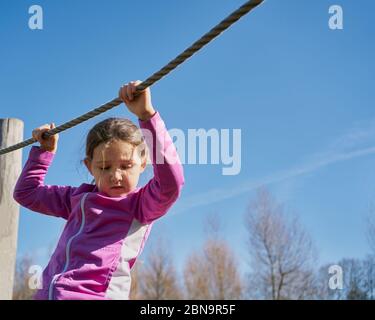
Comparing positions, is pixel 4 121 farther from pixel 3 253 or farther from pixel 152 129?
pixel 152 129

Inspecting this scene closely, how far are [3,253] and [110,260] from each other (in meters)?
1.25

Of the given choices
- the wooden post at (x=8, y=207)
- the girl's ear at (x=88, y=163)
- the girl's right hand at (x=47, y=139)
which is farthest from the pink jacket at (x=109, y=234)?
the wooden post at (x=8, y=207)

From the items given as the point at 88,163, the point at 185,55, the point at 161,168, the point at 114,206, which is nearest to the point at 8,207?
the point at 88,163

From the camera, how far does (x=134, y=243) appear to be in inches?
70.9

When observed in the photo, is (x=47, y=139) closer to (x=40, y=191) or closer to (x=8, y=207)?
(x=40, y=191)

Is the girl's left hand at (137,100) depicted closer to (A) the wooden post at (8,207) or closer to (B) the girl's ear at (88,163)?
(B) the girl's ear at (88,163)

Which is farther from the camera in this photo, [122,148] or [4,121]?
[4,121]

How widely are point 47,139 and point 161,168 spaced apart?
770mm

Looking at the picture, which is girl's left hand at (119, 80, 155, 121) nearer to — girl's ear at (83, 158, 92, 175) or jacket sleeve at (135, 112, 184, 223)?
jacket sleeve at (135, 112, 184, 223)

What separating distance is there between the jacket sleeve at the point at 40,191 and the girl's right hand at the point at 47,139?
0.02 m

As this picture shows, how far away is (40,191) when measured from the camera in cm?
214

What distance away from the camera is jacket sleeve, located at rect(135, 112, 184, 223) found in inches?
66.5
